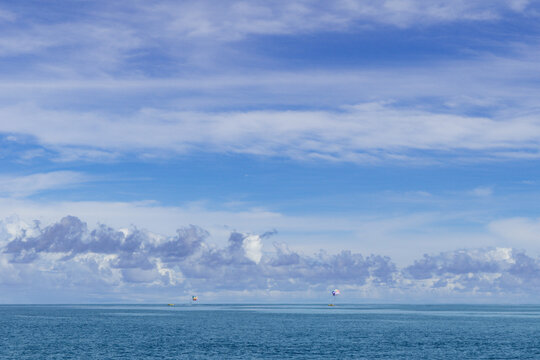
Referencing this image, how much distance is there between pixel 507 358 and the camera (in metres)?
128

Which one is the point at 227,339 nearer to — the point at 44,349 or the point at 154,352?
the point at 154,352

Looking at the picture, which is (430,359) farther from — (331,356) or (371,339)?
(371,339)

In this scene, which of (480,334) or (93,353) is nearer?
(93,353)

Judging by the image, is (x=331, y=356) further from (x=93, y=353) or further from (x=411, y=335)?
(x=411, y=335)

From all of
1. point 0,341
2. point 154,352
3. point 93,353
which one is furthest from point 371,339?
point 0,341

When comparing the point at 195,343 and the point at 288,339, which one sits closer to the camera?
the point at 195,343

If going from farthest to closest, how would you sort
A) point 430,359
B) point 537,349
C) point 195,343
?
point 195,343, point 537,349, point 430,359

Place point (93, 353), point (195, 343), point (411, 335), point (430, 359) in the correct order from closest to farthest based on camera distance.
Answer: point (430, 359), point (93, 353), point (195, 343), point (411, 335)

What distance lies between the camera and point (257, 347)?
14700cm

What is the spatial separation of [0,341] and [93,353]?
40.9 meters

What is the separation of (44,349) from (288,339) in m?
63.4

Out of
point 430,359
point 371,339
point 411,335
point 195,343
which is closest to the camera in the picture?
point 430,359

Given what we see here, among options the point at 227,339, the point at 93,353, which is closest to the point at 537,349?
the point at 227,339

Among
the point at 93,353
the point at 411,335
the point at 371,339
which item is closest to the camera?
the point at 93,353
